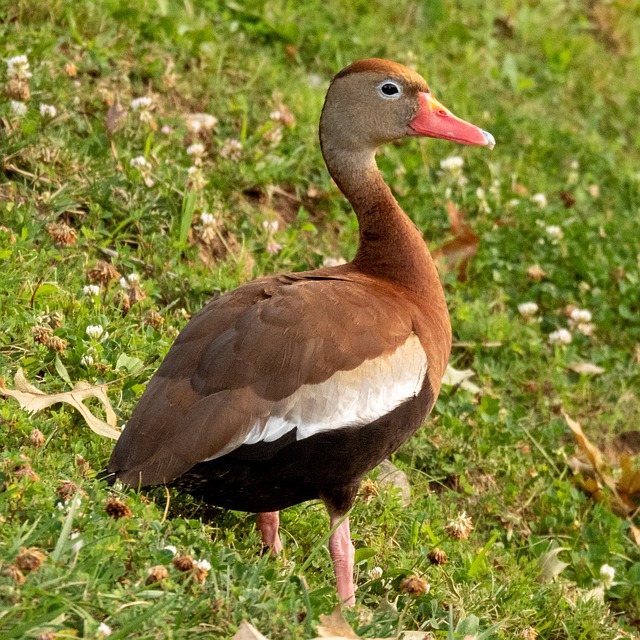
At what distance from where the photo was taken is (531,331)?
228 inches

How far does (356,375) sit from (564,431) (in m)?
2.17

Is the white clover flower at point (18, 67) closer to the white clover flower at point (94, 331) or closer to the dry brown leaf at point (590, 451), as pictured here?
the white clover flower at point (94, 331)

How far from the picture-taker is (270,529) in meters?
3.81

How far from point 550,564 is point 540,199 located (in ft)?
8.57

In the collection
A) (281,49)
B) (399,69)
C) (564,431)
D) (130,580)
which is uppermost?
(399,69)

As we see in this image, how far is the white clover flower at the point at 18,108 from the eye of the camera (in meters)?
5.20

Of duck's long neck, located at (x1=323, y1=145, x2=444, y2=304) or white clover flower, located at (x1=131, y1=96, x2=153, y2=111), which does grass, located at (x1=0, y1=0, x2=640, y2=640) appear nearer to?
white clover flower, located at (x1=131, y1=96, x2=153, y2=111)

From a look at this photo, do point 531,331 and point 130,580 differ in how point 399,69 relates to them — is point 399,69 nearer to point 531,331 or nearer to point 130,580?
point 531,331

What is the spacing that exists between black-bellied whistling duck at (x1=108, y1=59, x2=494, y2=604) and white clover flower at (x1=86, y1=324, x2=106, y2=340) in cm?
64

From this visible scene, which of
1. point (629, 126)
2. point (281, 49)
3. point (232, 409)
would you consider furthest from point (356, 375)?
point (629, 126)

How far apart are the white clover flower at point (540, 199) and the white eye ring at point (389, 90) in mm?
2165

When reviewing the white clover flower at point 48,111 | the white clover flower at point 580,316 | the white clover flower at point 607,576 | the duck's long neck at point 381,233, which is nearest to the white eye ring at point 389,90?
the duck's long neck at point 381,233

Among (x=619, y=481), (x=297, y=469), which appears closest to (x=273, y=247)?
(x=619, y=481)

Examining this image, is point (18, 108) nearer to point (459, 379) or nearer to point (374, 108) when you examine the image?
point (374, 108)
